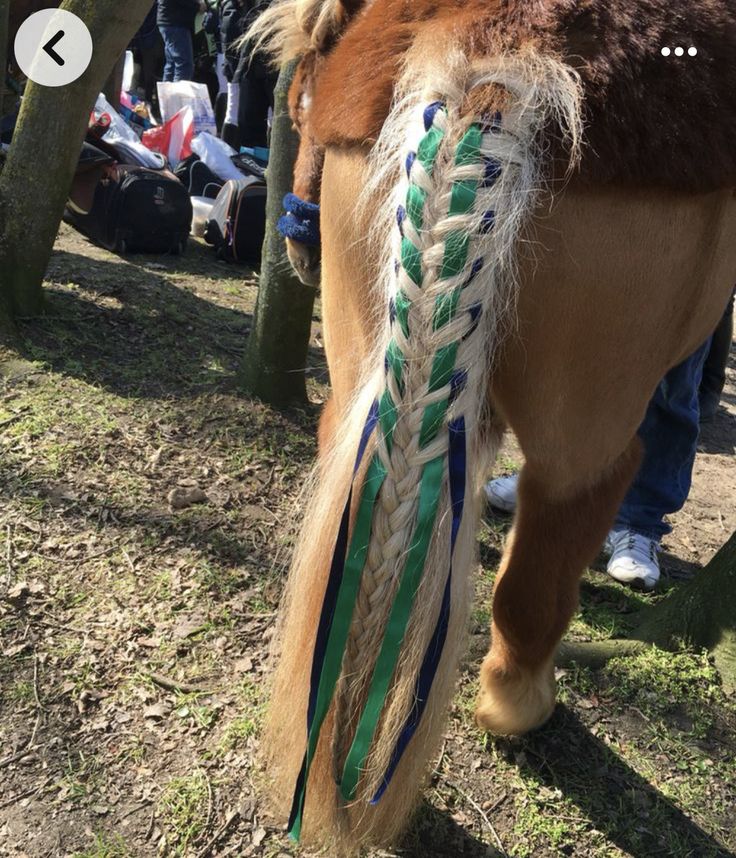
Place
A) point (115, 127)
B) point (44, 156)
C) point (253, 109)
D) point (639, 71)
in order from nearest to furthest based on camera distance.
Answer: point (639, 71)
point (44, 156)
point (115, 127)
point (253, 109)

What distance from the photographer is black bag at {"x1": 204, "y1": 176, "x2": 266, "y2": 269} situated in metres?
4.73

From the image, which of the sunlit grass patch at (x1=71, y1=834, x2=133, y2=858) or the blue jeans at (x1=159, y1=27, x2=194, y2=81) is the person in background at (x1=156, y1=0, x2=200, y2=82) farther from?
the sunlit grass patch at (x1=71, y1=834, x2=133, y2=858)

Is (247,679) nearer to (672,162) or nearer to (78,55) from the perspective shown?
(672,162)

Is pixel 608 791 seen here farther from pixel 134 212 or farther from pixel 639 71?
pixel 134 212

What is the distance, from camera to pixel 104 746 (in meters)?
1.71

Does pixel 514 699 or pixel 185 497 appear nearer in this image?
pixel 514 699

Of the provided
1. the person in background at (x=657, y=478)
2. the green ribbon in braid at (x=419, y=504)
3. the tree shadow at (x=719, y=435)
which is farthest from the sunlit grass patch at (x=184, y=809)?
the tree shadow at (x=719, y=435)

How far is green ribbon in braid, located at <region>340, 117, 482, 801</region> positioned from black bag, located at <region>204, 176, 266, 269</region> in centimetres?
388

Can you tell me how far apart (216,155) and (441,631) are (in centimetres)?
515

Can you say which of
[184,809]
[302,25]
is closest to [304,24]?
[302,25]

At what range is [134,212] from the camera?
176 inches

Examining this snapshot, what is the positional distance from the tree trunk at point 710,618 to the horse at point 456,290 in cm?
98

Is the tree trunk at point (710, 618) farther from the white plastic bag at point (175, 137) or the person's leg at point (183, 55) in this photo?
the person's leg at point (183, 55)

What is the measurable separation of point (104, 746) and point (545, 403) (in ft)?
4.16
